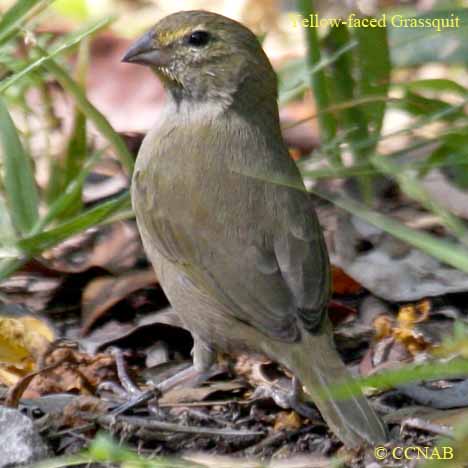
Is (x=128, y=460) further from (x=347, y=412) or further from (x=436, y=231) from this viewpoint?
(x=436, y=231)

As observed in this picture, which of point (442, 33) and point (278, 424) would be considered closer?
point (278, 424)

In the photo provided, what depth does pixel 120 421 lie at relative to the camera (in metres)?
4.20

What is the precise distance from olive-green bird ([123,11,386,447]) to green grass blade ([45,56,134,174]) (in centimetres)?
24

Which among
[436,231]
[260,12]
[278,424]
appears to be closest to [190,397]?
[278,424]

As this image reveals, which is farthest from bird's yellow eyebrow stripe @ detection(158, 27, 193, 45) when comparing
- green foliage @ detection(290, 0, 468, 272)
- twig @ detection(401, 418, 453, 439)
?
twig @ detection(401, 418, 453, 439)

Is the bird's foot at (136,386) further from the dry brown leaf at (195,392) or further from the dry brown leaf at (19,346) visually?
the dry brown leaf at (19,346)

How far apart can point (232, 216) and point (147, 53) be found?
0.81 m

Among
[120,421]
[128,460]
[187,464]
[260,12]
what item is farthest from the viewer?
[260,12]

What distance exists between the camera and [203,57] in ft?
15.9

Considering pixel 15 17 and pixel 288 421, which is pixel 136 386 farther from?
pixel 15 17

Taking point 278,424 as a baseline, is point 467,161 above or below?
above

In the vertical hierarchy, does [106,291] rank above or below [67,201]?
below

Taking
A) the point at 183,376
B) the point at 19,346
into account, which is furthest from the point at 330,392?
the point at 19,346

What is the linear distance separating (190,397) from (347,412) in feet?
2.85
